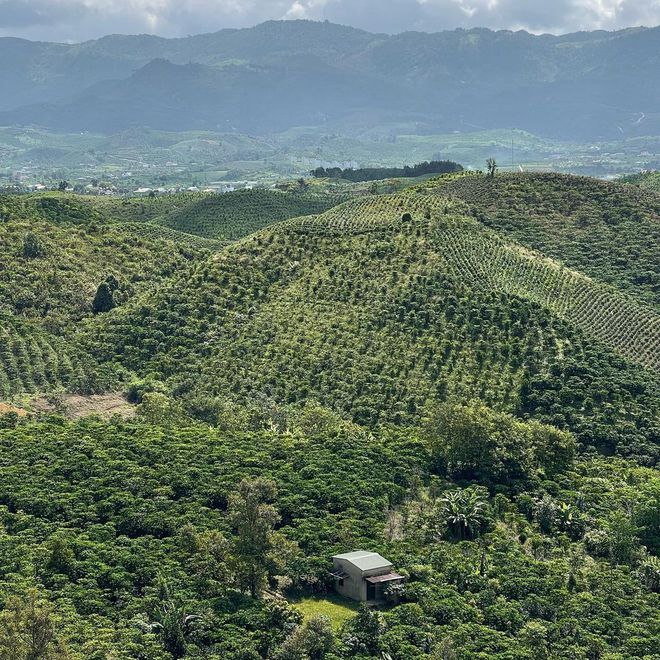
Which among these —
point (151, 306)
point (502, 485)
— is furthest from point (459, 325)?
point (151, 306)

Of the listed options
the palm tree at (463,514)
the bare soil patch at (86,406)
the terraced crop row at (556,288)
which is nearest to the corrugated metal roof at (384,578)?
the palm tree at (463,514)

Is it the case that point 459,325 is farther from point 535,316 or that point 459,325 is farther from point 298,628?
point 298,628

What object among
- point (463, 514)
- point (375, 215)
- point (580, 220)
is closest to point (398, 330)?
point (375, 215)

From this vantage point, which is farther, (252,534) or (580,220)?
(580,220)

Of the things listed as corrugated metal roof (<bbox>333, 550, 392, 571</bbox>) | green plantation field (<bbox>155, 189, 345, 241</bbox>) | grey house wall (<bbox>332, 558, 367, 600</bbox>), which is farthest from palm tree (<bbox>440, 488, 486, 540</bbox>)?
green plantation field (<bbox>155, 189, 345, 241</bbox>)

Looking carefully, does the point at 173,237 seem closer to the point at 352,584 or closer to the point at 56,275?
the point at 56,275

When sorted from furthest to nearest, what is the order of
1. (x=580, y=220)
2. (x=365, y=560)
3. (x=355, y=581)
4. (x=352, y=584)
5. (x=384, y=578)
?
(x=580, y=220) < (x=365, y=560) < (x=352, y=584) < (x=355, y=581) < (x=384, y=578)

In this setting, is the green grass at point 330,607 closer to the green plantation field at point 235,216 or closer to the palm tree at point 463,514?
the palm tree at point 463,514

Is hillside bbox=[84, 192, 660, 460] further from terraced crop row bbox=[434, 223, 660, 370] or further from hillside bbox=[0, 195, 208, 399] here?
hillside bbox=[0, 195, 208, 399]
